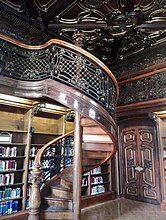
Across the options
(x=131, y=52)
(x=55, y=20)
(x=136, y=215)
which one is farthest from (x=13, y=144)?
(x=131, y=52)

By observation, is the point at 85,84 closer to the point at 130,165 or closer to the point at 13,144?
the point at 13,144

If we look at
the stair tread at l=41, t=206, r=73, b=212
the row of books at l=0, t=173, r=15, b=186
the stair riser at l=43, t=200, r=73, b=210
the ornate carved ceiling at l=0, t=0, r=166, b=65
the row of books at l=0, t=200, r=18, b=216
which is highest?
the ornate carved ceiling at l=0, t=0, r=166, b=65

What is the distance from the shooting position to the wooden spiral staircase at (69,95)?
306cm

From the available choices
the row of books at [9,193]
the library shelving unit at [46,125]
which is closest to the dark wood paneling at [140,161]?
the library shelving unit at [46,125]

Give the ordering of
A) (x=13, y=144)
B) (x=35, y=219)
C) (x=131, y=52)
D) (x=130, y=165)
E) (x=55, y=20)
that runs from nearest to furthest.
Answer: (x=35, y=219), (x=13, y=144), (x=55, y=20), (x=130, y=165), (x=131, y=52)

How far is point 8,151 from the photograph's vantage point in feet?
13.2

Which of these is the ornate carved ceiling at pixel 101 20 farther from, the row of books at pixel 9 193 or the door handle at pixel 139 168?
the row of books at pixel 9 193

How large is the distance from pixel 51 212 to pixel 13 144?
1621mm

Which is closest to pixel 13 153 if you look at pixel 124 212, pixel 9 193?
pixel 9 193

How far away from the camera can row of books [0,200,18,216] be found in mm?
3716

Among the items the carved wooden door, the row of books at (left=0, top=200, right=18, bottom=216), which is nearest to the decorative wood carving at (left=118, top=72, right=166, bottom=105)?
the carved wooden door

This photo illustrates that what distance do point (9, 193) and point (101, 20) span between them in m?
4.72

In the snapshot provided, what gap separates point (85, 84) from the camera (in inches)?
131

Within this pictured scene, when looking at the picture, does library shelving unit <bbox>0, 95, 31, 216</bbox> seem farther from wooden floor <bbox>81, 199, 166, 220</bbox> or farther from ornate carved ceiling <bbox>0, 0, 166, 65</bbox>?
ornate carved ceiling <bbox>0, 0, 166, 65</bbox>
